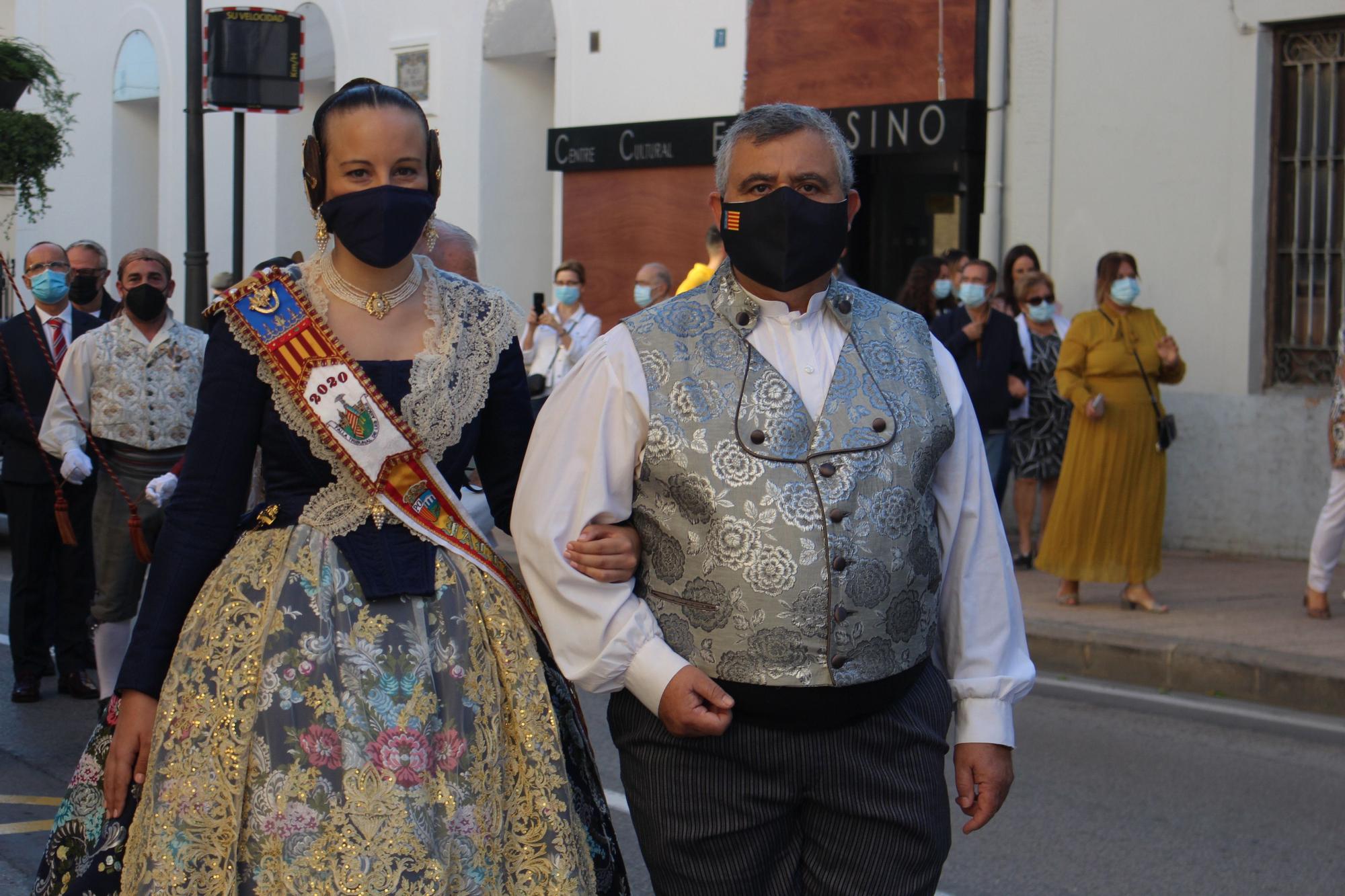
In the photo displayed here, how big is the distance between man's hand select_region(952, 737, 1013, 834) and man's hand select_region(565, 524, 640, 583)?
666mm

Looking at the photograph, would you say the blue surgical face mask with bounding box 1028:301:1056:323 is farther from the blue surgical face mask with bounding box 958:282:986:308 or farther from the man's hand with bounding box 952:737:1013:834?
the man's hand with bounding box 952:737:1013:834

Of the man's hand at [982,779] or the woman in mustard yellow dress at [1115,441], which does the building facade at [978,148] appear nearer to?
the woman in mustard yellow dress at [1115,441]

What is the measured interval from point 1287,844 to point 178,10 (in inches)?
742

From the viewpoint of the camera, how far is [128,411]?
6.73m

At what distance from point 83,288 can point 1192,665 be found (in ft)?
18.2

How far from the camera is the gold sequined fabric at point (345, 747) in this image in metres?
2.78

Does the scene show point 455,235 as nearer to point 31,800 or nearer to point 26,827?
point 26,827

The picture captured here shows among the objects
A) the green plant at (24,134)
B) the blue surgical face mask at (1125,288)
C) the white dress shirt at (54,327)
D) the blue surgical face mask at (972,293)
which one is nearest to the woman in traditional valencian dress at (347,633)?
the white dress shirt at (54,327)

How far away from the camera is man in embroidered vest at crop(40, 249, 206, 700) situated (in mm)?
6695

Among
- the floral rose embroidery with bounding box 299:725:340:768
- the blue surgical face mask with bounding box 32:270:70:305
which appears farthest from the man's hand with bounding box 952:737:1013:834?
the blue surgical face mask with bounding box 32:270:70:305

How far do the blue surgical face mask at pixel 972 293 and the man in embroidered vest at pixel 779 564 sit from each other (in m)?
7.42

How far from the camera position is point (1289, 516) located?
428 inches

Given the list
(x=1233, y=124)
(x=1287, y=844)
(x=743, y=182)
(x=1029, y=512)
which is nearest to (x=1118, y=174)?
(x=1233, y=124)

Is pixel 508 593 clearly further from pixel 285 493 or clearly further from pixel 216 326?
pixel 216 326
